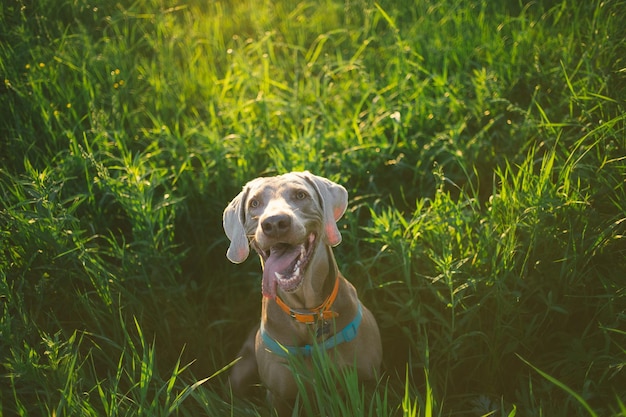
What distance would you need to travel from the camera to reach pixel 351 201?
3.32 metres

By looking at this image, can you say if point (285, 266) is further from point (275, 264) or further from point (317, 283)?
point (317, 283)

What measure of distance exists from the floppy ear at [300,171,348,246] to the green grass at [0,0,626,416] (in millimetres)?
357

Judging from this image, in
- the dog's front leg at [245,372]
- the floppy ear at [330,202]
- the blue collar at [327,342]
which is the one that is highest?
the floppy ear at [330,202]

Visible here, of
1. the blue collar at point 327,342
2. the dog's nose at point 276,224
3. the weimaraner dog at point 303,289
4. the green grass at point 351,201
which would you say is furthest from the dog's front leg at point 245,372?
the dog's nose at point 276,224

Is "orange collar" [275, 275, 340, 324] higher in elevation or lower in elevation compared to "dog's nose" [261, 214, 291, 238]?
lower

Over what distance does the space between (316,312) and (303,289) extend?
0.43 feet

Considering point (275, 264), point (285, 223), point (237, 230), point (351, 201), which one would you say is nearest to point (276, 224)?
point (285, 223)

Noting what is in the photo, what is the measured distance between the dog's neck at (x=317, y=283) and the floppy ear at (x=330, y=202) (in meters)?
0.07

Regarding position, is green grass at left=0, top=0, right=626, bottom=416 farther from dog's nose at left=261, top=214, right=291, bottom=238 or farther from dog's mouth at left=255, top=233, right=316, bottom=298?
dog's nose at left=261, top=214, right=291, bottom=238

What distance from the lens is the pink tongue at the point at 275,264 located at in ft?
7.83

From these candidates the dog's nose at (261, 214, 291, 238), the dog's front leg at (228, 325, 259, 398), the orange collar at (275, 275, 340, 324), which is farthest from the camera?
the dog's front leg at (228, 325, 259, 398)

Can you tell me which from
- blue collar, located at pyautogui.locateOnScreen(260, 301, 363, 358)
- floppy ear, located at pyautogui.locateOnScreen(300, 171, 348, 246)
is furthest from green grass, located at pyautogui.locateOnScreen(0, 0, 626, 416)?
floppy ear, located at pyautogui.locateOnScreen(300, 171, 348, 246)

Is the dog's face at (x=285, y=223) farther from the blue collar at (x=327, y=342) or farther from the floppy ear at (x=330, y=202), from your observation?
the blue collar at (x=327, y=342)

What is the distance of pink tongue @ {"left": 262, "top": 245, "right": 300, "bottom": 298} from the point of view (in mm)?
2387
